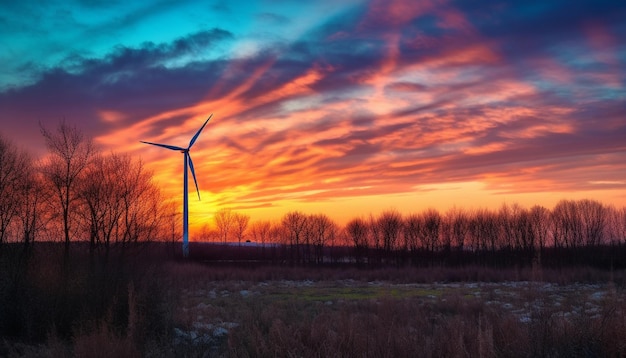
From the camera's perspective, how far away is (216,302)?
2823 cm

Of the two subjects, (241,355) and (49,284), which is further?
(49,284)

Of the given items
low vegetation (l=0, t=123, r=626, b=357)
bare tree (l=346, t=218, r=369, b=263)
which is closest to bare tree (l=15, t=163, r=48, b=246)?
low vegetation (l=0, t=123, r=626, b=357)

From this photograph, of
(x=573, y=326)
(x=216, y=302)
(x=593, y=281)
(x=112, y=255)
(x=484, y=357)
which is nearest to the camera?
(x=484, y=357)

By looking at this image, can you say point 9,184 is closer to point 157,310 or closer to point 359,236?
point 157,310

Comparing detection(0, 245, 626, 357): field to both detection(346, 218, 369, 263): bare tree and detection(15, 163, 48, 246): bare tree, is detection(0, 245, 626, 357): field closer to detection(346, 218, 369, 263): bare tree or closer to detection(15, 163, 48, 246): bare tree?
detection(15, 163, 48, 246): bare tree

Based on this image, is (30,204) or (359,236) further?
(359,236)

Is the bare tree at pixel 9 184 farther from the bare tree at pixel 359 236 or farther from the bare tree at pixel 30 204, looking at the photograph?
the bare tree at pixel 359 236

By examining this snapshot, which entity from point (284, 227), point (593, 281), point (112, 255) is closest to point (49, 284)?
point (112, 255)

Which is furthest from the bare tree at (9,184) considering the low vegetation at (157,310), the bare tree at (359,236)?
the bare tree at (359,236)

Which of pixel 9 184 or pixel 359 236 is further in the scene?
pixel 359 236

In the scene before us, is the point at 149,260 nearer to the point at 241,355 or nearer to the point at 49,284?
the point at 49,284

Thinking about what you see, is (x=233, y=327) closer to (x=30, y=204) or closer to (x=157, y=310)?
(x=157, y=310)

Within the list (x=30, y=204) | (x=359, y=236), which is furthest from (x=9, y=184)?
(x=359, y=236)

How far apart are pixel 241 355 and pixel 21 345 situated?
21.0 ft
